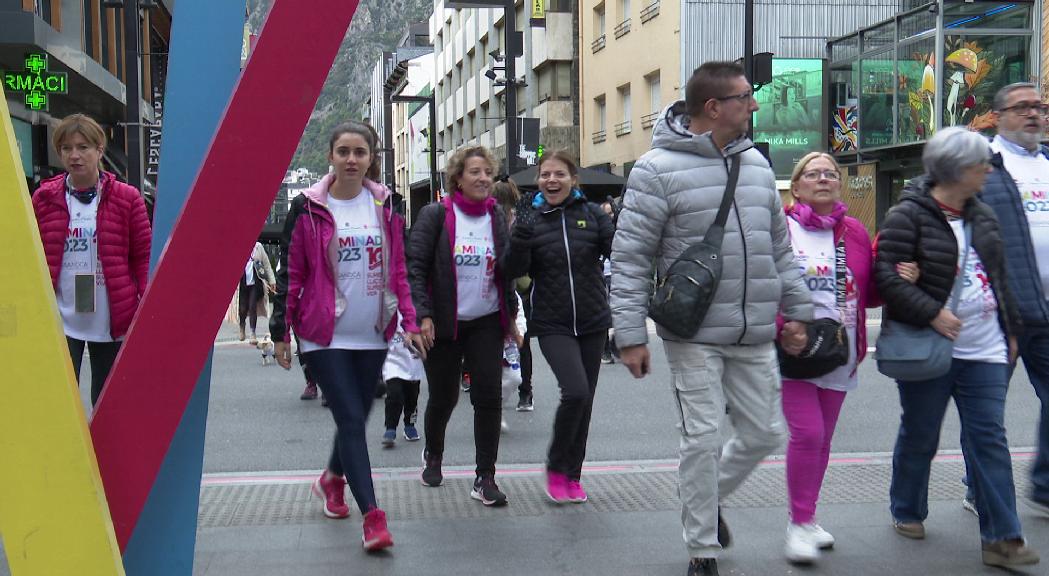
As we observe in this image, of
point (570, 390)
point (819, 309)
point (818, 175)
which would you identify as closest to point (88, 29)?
point (570, 390)

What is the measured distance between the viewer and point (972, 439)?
4.55 meters

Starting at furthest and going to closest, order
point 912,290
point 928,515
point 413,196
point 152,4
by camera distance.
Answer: point 413,196, point 152,4, point 928,515, point 912,290

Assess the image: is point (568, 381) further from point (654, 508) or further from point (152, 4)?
point (152, 4)

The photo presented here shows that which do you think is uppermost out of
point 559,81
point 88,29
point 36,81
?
point 559,81

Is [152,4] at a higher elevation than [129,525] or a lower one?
higher

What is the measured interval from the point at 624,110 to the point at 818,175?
93.8ft

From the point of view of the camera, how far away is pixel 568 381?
226 inches

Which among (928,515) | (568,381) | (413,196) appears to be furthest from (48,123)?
(413,196)

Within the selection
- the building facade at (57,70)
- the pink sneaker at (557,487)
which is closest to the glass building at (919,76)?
the building facade at (57,70)

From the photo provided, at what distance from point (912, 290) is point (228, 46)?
9.59 feet

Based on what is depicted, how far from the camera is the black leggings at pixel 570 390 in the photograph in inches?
226

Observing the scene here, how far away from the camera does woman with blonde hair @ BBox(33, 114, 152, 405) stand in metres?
5.01

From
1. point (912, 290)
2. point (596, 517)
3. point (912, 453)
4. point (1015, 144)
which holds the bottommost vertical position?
point (596, 517)

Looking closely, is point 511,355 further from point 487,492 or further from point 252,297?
point 252,297
